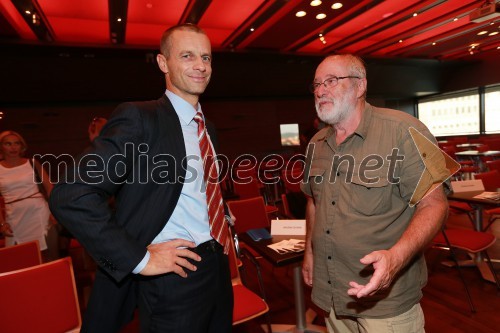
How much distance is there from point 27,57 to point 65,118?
1.83m

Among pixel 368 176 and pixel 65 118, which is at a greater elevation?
pixel 65 118

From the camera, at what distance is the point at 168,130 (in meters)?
1.23

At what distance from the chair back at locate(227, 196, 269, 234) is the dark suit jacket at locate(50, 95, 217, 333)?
243 centimetres

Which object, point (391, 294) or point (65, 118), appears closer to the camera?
point (391, 294)

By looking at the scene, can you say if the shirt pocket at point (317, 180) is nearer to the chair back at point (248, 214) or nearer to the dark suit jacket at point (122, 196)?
the dark suit jacket at point (122, 196)

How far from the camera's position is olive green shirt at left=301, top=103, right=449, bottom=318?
1392mm

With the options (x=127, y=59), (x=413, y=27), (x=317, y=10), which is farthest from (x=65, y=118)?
(x=413, y=27)

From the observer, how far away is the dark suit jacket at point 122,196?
3.29 feet

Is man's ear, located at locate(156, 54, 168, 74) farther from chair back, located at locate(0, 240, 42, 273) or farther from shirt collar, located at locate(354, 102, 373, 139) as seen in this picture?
chair back, located at locate(0, 240, 42, 273)

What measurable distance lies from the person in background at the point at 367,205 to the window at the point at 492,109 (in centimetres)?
1397

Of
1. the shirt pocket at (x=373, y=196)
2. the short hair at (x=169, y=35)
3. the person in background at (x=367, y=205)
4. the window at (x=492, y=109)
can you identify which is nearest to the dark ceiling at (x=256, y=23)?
the window at (x=492, y=109)

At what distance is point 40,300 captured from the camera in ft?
6.33

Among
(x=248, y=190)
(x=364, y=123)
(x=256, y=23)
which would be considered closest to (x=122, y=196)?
(x=364, y=123)

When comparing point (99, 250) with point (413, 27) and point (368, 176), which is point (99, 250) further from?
point (413, 27)
